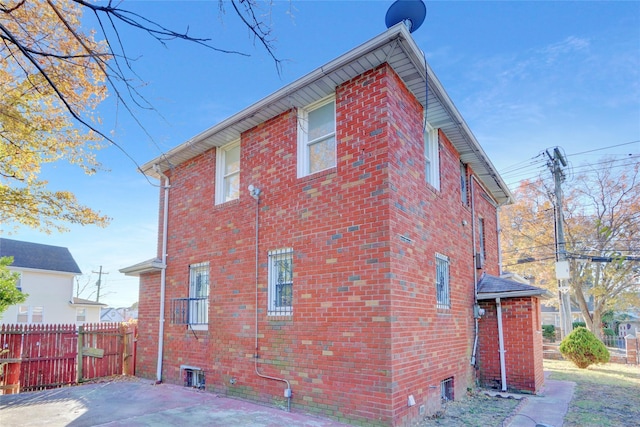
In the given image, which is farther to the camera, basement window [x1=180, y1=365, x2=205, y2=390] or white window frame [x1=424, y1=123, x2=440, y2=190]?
basement window [x1=180, y1=365, x2=205, y2=390]

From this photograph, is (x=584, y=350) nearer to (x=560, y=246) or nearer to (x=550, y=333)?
(x=560, y=246)

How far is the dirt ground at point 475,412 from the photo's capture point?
6535 millimetres

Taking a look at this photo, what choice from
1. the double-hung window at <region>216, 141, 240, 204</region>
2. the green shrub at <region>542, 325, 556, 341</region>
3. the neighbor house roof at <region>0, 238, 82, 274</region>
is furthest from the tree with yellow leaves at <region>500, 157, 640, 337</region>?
the neighbor house roof at <region>0, 238, 82, 274</region>

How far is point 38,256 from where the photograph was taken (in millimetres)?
24875

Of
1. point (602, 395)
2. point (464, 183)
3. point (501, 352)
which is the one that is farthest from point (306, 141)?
point (602, 395)

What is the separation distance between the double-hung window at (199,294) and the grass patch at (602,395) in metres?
6.96

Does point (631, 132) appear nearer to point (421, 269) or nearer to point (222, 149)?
point (421, 269)

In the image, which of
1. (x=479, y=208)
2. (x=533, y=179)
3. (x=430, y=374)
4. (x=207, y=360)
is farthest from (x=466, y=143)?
(x=533, y=179)

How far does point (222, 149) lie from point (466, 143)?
5.60m

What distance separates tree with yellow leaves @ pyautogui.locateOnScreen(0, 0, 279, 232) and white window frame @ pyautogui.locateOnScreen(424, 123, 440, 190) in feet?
18.0

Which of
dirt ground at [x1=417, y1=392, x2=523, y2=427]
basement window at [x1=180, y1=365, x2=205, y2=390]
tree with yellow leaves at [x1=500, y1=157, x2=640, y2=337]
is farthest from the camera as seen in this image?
tree with yellow leaves at [x1=500, y1=157, x2=640, y2=337]

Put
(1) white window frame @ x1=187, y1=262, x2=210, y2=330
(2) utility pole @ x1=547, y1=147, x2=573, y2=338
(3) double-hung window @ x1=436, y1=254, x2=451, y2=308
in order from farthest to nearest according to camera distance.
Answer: (2) utility pole @ x1=547, y1=147, x2=573, y2=338 → (1) white window frame @ x1=187, y1=262, x2=210, y2=330 → (3) double-hung window @ x1=436, y1=254, x2=451, y2=308

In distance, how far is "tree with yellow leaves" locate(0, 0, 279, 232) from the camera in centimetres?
541

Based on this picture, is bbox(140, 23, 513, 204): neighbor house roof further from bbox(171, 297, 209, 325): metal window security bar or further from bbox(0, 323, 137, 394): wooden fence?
bbox(0, 323, 137, 394): wooden fence
